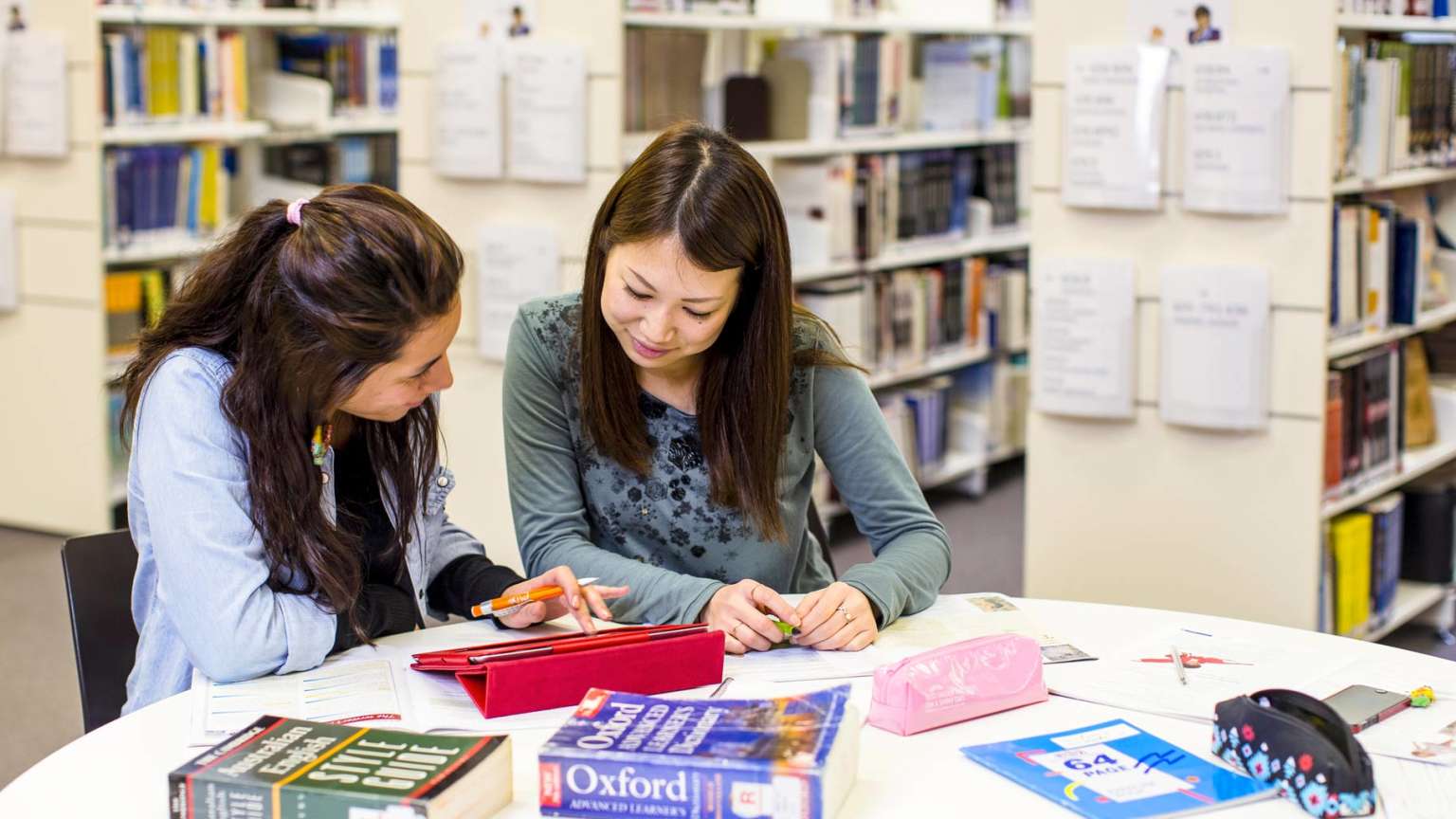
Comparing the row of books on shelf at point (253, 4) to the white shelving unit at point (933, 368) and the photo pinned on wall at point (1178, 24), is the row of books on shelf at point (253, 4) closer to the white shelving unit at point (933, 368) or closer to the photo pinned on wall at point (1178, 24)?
the white shelving unit at point (933, 368)

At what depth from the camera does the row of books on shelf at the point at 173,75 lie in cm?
465

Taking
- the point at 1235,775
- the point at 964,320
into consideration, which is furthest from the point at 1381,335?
the point at 1235,775

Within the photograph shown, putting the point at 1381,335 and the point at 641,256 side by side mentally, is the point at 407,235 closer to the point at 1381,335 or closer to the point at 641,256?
the point at 641,256

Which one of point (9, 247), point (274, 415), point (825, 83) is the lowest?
point (274, 415)

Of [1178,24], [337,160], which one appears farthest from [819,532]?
[337,160]

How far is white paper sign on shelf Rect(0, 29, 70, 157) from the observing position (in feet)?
14.8

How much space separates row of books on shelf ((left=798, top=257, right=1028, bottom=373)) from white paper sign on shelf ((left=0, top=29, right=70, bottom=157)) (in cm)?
223

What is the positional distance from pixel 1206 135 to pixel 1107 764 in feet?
6.67

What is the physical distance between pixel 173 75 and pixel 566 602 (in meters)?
3.60

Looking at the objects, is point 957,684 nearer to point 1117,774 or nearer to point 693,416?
point 1117,774

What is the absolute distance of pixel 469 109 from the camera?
12.7 feet

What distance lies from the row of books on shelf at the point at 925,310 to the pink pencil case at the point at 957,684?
2.91 meters

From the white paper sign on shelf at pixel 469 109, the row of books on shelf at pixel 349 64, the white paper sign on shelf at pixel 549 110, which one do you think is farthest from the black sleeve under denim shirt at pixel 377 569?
the row of books on shelf at pixel 349 64

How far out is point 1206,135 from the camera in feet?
10.4
